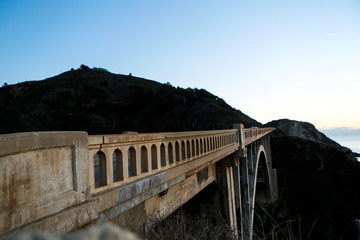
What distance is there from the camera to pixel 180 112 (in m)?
47.8

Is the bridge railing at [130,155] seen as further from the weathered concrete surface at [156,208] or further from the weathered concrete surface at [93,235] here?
the weathered concrete surface at [93,235]

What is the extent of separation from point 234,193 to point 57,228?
11475mm

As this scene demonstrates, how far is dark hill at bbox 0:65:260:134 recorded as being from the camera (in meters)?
43.3

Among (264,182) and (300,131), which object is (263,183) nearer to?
(264,182)

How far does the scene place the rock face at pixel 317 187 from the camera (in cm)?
3056

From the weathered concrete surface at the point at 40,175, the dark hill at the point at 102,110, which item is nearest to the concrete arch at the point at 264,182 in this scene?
the dark hill at the point at 102,110

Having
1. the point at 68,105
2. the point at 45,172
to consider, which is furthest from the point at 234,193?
the point at 68,105

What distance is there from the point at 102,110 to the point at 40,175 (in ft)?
169

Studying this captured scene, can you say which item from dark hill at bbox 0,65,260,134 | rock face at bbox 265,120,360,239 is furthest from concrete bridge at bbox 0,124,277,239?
dark hill at bbox 0,65,260,134

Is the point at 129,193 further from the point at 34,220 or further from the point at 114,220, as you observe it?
the point at 34,220

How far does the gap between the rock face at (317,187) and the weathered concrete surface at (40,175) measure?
30823 mm

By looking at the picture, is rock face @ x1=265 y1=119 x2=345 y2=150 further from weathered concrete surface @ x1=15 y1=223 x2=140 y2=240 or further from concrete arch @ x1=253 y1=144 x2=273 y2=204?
weathered concrete surface @ x1=15 y1=223 x2=140 y2=240

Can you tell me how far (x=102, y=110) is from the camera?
51.3m

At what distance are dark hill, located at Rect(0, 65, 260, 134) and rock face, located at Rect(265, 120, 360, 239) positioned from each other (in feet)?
30.9
